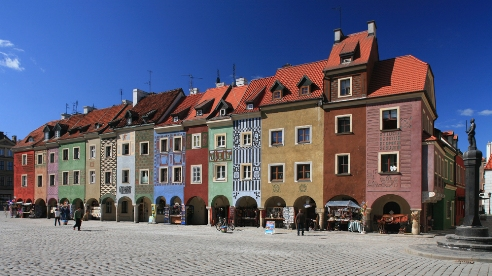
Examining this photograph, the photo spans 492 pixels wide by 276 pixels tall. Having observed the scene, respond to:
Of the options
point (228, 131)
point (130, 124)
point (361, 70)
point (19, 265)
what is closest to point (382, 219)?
point (361, 70)

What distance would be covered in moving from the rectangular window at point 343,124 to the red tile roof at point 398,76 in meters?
2.27

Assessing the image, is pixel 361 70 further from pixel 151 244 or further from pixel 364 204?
pixel 151 244

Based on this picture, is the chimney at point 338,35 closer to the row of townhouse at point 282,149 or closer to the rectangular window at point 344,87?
the row of townhouse at point 282,149

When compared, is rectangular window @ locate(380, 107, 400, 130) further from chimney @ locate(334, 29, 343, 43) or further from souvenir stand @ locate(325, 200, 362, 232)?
chimney @ locate(334, 29, 343, 43)

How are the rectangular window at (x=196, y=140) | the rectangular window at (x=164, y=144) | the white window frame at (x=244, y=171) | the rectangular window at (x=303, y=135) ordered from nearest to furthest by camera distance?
the rectangular window at (x=303, y=135) < the white window frame at (x=244, y=171) < the rectangular window at (x=196, y=140) < the rectangular window at (x=164, y=144)

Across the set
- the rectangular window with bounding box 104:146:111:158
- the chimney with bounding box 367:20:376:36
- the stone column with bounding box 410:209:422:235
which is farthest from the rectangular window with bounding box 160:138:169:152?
the stone column with bounding box 410:209:422:235

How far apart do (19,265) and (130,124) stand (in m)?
31.3

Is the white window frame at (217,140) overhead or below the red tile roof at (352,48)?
below

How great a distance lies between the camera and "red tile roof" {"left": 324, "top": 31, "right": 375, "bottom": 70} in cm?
3175

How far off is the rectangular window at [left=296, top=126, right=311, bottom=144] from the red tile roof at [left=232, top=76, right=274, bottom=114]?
158 inches

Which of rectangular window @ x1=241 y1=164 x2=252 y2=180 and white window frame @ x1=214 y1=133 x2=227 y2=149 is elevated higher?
white window frame @ x1=214 y1=133 x2=227 y2=149

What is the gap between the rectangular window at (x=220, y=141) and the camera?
38344 millimetres

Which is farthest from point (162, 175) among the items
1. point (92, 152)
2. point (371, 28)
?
point (371, 28)

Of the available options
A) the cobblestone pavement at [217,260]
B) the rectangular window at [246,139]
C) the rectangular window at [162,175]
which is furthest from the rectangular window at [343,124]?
the rectangular window at [162,175]
